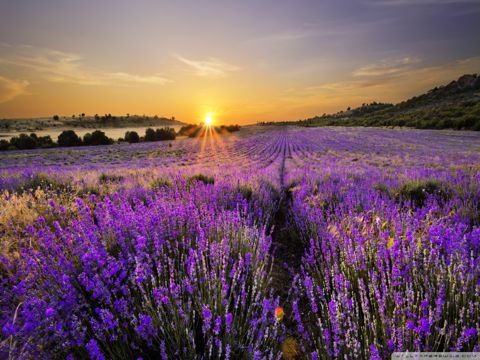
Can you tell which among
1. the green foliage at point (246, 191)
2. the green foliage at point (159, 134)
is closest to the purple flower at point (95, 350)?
the green foliage at point (246, 191)

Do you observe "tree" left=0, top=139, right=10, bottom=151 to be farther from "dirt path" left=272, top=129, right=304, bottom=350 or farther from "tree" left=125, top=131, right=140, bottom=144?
"dirt path" left=272, top=129, right=304, bottom=350

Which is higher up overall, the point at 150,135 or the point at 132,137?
the point at 150,135

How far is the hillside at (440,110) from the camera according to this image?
1420 inches

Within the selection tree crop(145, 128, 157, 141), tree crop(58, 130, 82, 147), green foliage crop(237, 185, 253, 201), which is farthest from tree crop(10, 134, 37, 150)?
green foliage crop(237, 185, 253, 201)

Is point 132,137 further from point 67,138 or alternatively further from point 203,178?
point 203,178

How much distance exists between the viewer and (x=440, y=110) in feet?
154

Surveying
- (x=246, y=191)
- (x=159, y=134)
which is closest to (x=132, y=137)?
(x=159, y=134)

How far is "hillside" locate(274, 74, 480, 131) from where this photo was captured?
36062mm

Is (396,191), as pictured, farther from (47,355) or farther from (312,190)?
Result: (47,355)

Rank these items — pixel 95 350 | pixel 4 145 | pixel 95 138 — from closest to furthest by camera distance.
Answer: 1. pixel 95 350
2. pixel 4 145
3. pixel 95 138

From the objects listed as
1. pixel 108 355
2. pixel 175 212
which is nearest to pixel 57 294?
pixel 108 355

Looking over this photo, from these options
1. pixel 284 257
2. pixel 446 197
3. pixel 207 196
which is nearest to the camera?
pixel 284 257

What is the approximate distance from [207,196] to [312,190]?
241 cm

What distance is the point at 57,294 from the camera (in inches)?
74.6
